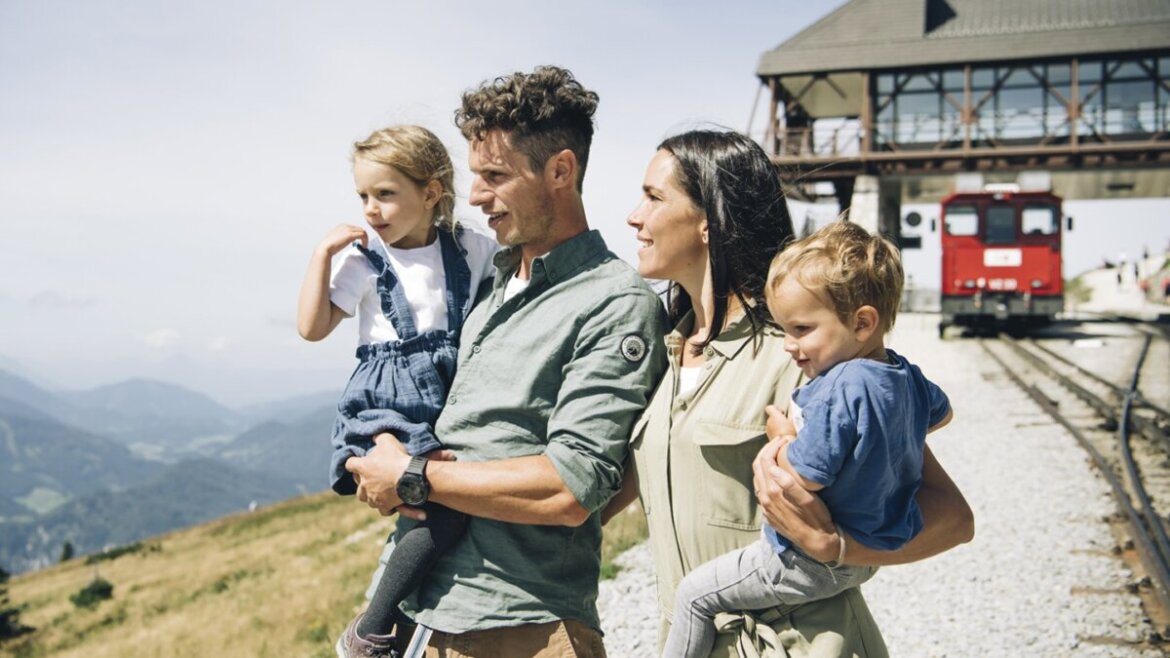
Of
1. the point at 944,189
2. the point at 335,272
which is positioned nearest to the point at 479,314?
the point at 335,272

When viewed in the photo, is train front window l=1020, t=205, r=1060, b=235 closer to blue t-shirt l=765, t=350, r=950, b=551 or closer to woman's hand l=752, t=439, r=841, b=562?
blue t-shirt l=765, t=350, r=950, b=551

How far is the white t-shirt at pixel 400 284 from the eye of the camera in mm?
3314

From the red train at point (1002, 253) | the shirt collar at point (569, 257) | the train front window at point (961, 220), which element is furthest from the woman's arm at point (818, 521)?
the train front window at point (961, 220)

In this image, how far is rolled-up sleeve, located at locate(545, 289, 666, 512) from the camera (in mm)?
2742

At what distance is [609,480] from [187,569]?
28.2 m

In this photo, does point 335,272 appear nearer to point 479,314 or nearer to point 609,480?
point 479,314

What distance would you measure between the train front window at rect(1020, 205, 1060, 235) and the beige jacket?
25261 millimetres

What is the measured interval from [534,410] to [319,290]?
0.92 m

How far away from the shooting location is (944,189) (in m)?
35.9

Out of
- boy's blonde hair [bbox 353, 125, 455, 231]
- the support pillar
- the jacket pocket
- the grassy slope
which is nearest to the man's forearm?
the jacket pocket

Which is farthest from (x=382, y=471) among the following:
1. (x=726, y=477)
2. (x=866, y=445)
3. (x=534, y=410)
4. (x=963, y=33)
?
(x=963, y=33)

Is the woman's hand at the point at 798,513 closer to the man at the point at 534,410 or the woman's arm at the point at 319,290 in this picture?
the man at the point at 534,410

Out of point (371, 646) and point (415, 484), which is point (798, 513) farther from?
point (371, 646)

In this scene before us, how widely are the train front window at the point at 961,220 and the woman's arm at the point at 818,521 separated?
82.1 feet
